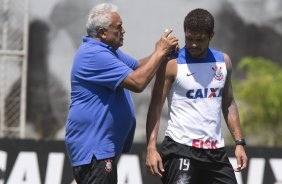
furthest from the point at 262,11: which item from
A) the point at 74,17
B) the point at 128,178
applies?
the point at 128,178

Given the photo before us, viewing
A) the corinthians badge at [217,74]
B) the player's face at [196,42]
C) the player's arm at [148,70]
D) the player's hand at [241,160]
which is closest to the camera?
the player's arm at [148,70]

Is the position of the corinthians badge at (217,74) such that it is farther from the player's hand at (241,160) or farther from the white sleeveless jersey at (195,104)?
the player's hand at (241,160)

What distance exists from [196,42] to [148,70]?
41 cm

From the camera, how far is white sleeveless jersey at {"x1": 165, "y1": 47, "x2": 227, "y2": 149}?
6.14 metres

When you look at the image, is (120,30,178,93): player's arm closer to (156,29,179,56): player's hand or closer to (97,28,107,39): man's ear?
(156,29,179,56): player's hand

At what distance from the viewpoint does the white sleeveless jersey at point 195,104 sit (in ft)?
20.2

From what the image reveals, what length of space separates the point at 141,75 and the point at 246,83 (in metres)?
10.3

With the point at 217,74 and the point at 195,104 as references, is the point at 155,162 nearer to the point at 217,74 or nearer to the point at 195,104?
the point at 195,104

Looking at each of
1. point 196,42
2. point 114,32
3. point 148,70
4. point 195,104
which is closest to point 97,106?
point 148,70

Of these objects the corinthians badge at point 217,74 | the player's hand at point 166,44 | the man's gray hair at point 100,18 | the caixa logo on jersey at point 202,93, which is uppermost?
the man's gray hair at point 100,18

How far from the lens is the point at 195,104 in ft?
20.2

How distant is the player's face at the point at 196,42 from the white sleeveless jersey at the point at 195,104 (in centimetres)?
9

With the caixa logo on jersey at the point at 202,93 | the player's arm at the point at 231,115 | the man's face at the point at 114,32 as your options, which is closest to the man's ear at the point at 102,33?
the man's face at the point at 114,32

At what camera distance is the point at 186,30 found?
6078mm
